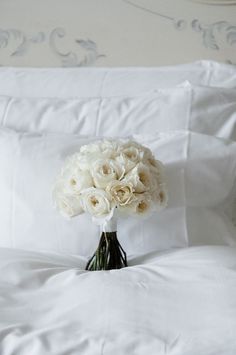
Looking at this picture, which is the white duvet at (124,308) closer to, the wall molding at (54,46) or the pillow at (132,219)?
the pillow at (132,219)

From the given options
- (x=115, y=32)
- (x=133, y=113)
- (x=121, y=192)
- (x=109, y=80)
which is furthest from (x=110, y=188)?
(x=115, y=32)

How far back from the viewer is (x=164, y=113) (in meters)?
1.25

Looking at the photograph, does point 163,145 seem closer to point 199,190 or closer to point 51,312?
point 199,190

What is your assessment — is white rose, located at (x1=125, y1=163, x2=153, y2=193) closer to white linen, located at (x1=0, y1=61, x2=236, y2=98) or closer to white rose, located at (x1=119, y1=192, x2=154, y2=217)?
white rose, located at (x1=119, y1=192, x2=154, y2=217)

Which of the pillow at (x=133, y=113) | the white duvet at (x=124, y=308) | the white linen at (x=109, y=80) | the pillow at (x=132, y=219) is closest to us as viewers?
the white duvet at (x=124, y=308)

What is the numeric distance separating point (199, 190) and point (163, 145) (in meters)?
0.12

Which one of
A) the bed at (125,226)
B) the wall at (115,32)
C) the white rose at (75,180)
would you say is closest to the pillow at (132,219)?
the bed at (125,226)

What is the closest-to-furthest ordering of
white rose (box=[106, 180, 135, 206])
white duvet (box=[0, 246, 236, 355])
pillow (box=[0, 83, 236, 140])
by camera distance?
white duvet (box=[0, 246, 236, 355]), white rose (box=[106, 180, 135, 206]), pillow (box=[0, 83, 236, 140])

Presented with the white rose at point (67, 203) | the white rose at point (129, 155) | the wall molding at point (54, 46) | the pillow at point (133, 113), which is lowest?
the white rose at point (67, 203)

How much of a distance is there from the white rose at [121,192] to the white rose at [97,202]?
1 centimetres

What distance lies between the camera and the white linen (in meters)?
1.41

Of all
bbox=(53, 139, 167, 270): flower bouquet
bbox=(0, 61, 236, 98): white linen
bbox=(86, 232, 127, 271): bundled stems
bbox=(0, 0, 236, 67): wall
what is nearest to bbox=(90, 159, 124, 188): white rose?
bbox=(53, 139, 167, 270): flower bouquet

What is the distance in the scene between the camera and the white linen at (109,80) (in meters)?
1.41

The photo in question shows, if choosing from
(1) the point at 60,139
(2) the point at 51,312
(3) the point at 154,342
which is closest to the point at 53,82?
(1) the point at 60,139
